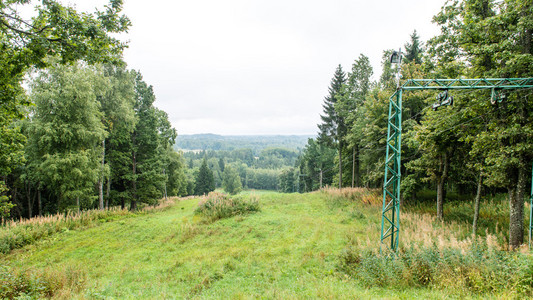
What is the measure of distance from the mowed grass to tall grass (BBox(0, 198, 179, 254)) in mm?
635

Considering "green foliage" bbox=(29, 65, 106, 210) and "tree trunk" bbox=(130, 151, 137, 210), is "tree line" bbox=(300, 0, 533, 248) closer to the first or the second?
"green foliage" bbox=(29, 65, 106, 210)

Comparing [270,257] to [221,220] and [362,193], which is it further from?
[362,193]

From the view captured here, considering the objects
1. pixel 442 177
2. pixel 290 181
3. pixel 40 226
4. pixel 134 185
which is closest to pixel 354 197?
pixel 442 177

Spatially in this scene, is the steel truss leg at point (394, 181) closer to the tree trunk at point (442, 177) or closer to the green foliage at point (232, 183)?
the tree trunk at point (442, 177)

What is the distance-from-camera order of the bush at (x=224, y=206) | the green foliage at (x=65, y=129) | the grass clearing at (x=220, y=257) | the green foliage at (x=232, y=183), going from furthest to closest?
the green foliage at (x=232, y=183), the bush at (x=224, y=206), the green foliage at (x=65, y=129), the grass clearing at (x=220, y=257)

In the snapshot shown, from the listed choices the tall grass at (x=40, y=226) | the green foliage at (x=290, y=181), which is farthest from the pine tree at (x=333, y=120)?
the green foliage at (x=290, y=181)

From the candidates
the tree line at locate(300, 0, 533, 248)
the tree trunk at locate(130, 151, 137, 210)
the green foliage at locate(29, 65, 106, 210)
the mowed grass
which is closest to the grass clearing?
the mowed grass

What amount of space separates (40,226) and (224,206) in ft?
33.3

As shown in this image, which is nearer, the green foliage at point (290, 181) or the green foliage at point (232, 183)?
the green foliage at point (290, 181)

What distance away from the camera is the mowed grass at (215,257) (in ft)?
20.4

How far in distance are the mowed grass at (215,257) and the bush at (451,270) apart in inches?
18.5

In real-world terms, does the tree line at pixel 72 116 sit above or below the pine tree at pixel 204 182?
above

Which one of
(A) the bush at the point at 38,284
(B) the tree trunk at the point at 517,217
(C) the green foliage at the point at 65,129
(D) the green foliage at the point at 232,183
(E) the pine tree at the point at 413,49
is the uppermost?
(E) the pine tree at the point at 413,49

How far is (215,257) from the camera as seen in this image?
897cm
